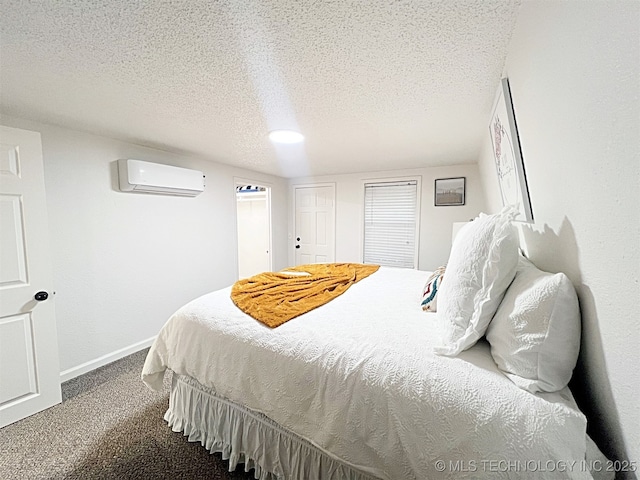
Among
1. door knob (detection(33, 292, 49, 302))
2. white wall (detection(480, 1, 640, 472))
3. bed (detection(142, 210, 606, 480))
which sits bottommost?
bed (detection(142, 210, 606, 480))

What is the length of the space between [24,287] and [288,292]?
188cm

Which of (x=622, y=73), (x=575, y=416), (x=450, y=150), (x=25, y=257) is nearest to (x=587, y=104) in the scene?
(x=622, y=73)

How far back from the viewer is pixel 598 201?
2.25 feet

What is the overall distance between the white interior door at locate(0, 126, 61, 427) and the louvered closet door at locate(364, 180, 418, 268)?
3906 millimetres

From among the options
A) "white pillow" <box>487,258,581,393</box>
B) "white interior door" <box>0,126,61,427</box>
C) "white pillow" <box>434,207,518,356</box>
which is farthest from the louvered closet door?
"white interior door" <box>0,126,61,427</box>

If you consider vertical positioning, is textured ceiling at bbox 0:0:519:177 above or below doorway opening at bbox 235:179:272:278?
above

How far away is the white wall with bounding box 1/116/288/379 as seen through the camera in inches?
95.0

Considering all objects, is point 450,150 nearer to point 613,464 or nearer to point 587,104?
point 587,104

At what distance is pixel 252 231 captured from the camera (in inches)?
237

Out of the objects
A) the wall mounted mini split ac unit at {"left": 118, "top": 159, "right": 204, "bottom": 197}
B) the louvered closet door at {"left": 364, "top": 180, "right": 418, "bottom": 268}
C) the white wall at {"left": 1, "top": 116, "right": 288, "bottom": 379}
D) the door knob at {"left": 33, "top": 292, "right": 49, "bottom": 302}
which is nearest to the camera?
the door knob at {"left": 33, "top": 292, "right": 49, "bottom": 302}

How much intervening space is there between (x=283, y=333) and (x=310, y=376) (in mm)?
266

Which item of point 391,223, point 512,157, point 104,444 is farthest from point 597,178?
point 391,223

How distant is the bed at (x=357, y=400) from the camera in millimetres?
816

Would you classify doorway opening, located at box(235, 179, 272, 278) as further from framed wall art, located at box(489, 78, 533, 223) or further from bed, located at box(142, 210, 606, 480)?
framed wall art, located at box(489, 78, 533, 223)
